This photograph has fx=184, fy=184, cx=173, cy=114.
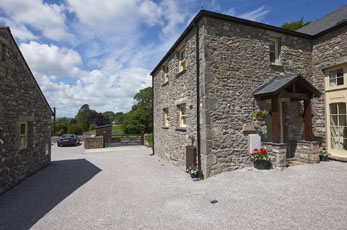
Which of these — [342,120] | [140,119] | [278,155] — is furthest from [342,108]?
[140,119]

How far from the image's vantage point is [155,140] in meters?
12.8

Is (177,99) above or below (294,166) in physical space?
above

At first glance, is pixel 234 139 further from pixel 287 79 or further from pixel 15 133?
pixel 15 133

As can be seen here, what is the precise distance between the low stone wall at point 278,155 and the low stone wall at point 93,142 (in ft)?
49.8

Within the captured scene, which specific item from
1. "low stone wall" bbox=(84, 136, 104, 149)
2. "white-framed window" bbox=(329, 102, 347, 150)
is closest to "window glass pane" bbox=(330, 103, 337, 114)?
"white-framed window" bbox=(329, 102, 347, 150)

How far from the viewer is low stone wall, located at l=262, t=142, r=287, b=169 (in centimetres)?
632

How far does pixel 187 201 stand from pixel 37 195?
4484 millimetres

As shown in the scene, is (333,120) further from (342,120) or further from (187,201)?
(187,201)

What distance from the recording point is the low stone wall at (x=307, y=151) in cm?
684

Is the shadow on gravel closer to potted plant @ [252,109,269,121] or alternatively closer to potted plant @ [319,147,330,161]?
potted plant @ [252,109,269,121]

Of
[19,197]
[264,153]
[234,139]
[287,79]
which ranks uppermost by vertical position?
[287,79]

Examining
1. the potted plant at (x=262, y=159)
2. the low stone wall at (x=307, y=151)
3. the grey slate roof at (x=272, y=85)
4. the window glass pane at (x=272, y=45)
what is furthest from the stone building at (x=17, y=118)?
the low stone wall at (x=307, y=151)

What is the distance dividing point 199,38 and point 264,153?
15.5 ft

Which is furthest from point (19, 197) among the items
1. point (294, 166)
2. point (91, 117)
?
point (91, 117)
